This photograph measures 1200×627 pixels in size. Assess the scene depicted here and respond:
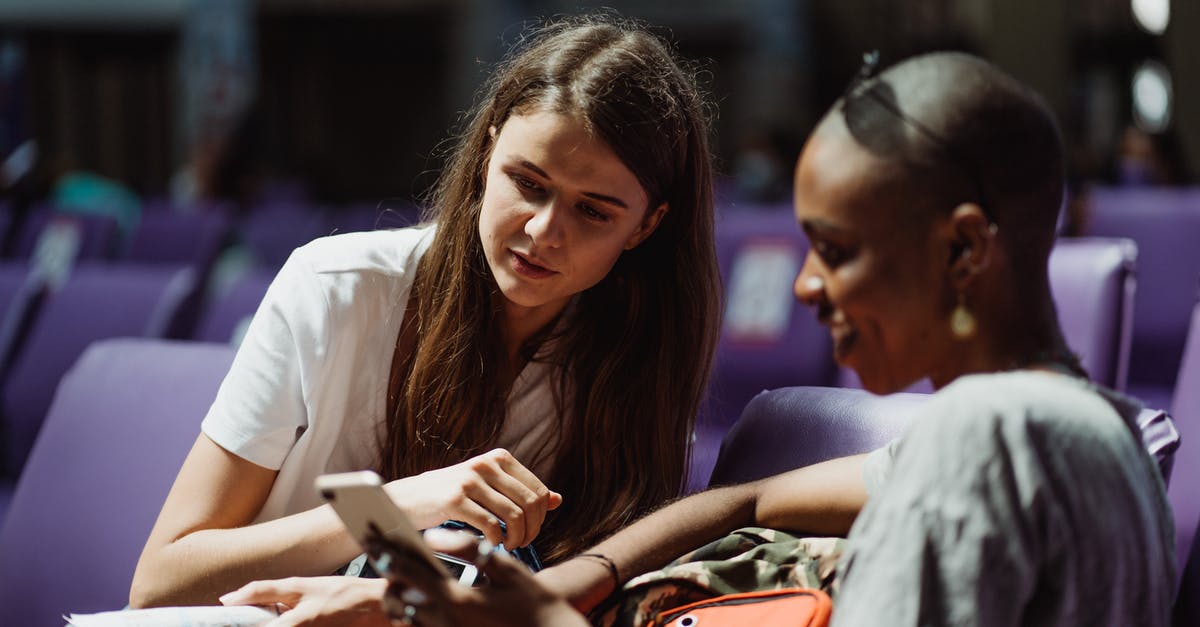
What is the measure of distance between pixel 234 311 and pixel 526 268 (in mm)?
1378

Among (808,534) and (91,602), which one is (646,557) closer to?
(808,534)

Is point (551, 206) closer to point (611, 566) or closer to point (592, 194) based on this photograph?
point (592, 194)

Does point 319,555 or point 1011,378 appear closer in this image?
point 1011,378

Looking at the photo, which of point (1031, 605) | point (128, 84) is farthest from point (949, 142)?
point (128, 84)

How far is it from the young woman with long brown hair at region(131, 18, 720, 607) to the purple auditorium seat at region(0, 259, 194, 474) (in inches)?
52.6

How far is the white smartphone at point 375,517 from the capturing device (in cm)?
97

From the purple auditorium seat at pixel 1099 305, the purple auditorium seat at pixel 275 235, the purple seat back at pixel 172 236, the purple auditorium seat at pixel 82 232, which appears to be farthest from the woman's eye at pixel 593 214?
the purple auditorium seat at pixel 275 235

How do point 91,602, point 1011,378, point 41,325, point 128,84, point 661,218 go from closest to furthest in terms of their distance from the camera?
point 1011,378 < point 661,218 < point 91,602 < point 41,325 < point 128,84

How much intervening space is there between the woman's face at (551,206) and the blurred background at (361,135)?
38 cm

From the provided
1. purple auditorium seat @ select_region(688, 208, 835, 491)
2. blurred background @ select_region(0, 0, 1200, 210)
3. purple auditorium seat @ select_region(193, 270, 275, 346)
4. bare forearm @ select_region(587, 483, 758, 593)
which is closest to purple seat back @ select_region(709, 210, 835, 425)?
purple auditorium seat @ select_region(688, 208, 835, 491)

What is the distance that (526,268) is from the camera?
1.48m

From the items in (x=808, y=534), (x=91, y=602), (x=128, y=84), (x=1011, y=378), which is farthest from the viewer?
(x=128, y=84)

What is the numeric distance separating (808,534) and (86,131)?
12.0m

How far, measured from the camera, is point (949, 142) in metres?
0.87
